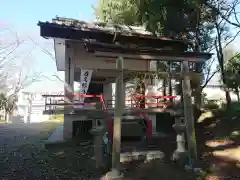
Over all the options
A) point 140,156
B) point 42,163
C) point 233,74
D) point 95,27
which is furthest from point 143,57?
point 233,74

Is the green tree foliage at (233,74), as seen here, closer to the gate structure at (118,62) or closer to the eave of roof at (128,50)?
the gate structure at (118,62)

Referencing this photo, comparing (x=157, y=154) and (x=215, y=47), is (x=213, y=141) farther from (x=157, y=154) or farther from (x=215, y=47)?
(x=215, y=47)

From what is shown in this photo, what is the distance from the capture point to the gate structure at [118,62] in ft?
24.5

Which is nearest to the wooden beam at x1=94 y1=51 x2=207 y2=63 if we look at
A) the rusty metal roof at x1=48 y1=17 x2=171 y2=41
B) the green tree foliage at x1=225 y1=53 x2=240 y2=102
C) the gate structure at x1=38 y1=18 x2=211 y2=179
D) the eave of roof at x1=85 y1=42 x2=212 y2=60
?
the gate structure at x1=38 y1=18 x2=211 y2=179

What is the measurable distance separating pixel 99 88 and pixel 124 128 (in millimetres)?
7211

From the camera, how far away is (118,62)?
762 cm

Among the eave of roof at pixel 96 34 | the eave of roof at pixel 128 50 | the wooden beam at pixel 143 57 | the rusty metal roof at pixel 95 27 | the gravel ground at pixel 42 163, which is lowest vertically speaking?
the gravel ground at pixel 42 163

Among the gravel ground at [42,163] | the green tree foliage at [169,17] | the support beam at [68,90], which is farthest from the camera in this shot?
the green tree foliage at [169,17]

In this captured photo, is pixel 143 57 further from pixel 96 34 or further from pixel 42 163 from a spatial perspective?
pixel 42 163

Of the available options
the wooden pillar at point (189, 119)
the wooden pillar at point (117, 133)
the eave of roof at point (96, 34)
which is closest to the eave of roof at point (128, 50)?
the wooden pillar at point (117, 133)

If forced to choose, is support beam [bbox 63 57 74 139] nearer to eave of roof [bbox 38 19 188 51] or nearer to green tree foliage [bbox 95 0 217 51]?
eave of roof [bbox 38 19 188 51]

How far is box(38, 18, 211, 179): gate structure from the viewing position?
7457 mm

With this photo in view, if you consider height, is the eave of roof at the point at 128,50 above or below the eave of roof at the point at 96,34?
below

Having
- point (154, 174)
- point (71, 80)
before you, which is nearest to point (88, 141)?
point (71, 80)
